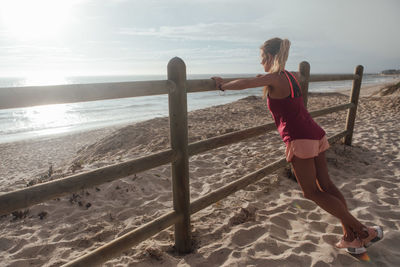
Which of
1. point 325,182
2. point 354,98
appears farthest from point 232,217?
point 354,98

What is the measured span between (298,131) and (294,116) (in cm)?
12

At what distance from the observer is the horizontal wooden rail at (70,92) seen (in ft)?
4.40

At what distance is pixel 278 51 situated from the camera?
1986 mm

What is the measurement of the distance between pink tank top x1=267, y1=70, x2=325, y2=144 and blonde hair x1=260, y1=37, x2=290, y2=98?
0.07 meters

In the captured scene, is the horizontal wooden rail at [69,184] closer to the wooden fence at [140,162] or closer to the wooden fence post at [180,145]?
the wooden fence at [140,162]

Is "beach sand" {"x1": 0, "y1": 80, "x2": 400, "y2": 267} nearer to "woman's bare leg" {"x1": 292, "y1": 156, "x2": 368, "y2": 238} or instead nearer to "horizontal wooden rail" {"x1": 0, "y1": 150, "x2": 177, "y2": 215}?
"woman's bare leg" {"x1": 292, "y1": 156, "x2": 368, "y2": 238}

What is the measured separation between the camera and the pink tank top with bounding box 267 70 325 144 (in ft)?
6.68

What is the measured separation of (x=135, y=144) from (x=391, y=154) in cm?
585

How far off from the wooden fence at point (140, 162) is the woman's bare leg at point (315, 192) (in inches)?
28.1

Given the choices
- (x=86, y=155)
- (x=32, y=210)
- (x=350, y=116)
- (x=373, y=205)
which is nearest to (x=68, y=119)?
(x=86, y=155)

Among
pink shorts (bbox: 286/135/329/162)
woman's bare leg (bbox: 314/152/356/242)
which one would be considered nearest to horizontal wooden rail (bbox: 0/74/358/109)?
pink shorts (bbox: 286/135/329/162)

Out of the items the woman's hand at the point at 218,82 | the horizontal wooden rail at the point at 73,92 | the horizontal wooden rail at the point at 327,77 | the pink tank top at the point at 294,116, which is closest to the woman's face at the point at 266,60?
the pink tank top at the point at 294,116

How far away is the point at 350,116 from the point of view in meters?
5.18

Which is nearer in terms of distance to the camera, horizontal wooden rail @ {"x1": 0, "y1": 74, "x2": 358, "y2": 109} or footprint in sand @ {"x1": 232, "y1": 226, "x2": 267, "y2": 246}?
horizontal wooden rail @ {"x1": 0, "y1": 74, "x2": 358, "y2": 109}
